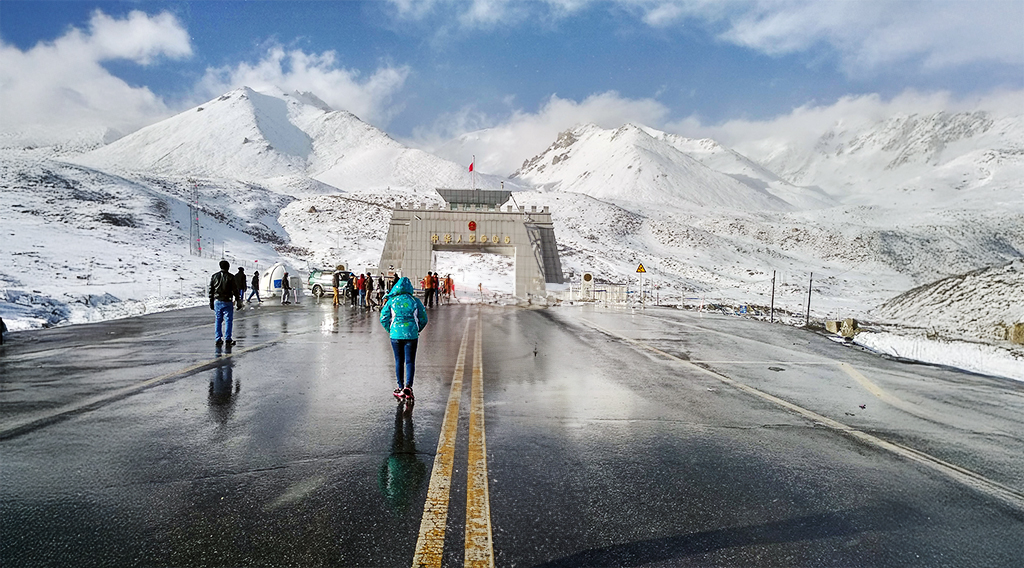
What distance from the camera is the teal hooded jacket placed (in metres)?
7.14

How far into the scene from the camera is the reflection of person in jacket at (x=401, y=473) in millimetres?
3934

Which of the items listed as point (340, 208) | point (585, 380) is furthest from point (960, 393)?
point (340, 208)

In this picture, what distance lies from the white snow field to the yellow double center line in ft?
40.4

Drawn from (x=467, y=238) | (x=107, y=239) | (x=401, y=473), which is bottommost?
(x=401, y=473)

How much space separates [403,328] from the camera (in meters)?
7.15

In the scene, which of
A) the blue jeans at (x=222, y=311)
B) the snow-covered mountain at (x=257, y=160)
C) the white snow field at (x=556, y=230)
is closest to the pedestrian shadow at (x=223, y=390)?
the blue jeans at (x=222, y=311)

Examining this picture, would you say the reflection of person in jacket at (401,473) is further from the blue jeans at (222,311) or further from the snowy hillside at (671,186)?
the snowy hillside at (671,186)

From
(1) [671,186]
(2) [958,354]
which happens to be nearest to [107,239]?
(2) [958,354]

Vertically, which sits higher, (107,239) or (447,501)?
(107,239)

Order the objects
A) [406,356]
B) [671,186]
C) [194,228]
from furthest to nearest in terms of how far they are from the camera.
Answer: [671,186]
[194,228]
[406,356]

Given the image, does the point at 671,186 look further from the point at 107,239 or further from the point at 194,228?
the point at 107,239

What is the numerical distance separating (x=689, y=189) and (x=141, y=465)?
175m

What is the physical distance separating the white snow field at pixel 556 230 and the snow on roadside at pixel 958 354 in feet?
0.44

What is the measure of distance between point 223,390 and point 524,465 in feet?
17.0
